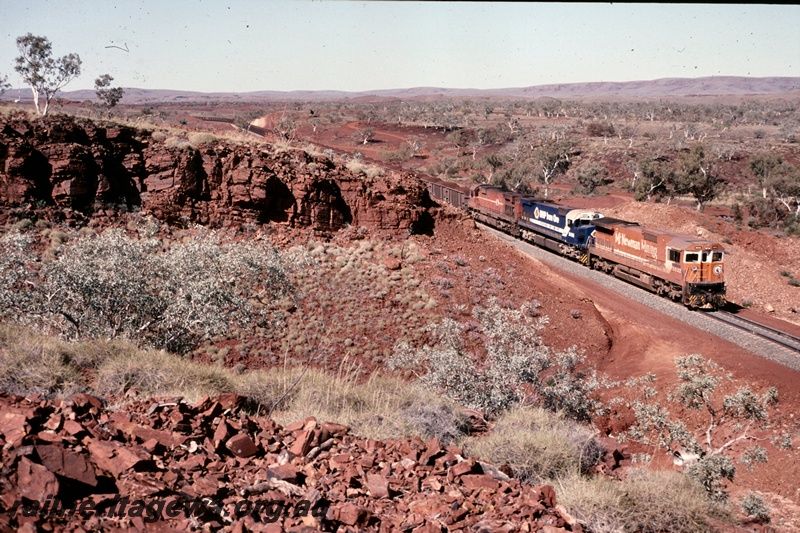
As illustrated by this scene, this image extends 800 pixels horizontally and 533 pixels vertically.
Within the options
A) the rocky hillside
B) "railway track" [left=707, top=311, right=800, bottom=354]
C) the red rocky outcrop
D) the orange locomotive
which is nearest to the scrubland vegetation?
the red rocky outcrop

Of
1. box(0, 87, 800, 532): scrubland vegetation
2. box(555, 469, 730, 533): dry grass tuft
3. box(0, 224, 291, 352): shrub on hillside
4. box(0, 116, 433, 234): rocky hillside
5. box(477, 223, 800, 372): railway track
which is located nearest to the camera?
box(555, 469, 730, 533): dry grass tuft

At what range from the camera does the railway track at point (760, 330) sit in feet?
69.8

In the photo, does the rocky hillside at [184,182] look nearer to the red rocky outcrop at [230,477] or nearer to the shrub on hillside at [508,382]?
the shrub on hillside at [508,382]

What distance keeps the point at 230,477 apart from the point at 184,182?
22760mm

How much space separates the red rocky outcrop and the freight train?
22468mm

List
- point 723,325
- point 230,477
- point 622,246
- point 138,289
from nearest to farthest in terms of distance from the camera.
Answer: point 230,477, point 138,289, point 723,325, point 622,246

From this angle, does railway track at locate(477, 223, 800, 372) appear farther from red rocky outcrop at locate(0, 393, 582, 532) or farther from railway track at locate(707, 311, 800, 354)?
red rocky outcrop at locate(0, 393, 582, 532)

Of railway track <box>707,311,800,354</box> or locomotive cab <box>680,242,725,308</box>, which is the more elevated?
locomotive cab <box>680,242,725,308</box>

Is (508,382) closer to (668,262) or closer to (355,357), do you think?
(355,357)

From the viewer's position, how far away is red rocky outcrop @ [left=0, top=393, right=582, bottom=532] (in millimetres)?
4484

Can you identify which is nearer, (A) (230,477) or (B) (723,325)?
(A) (230,477)

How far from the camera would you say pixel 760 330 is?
2291 cm

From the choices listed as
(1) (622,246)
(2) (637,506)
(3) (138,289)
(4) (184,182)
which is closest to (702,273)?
(1) (622,246)

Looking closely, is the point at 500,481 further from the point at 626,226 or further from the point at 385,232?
the point at 626,226
